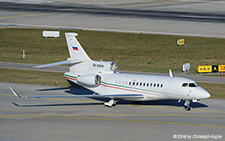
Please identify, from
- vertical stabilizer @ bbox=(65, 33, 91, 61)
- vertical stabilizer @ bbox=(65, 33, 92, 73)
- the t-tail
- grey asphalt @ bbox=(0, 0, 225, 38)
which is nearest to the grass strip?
vertical stabilizer @ bbox=(65, 33, 92, 73)

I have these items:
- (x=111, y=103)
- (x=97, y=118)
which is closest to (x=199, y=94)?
(x=111, y=103)

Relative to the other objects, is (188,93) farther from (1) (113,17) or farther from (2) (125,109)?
(1) (113,17)

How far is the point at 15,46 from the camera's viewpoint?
94625 mm

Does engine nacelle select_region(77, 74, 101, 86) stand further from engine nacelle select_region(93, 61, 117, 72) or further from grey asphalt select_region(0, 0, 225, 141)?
grey asphalt select_region(0, 0, 225, 141)

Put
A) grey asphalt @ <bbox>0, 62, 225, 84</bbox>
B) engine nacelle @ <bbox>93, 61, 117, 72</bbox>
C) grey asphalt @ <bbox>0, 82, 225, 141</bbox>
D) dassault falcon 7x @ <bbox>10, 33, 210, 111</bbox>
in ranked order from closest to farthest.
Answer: grey asphalt @ <bbox>0, 82, 225, 141</bbox>, dassault falcon 7x @ <bbox>10, 33, 210, 111</bbox>, engine nacelle @ <bbox>93, 61, 117, 72</bbox>, grey asphalt @ <bbox>0, 62, 225, 84</bbox>

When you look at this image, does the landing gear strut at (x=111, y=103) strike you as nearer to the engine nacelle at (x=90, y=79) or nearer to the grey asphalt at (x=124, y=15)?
the engine nacelle at (x=90, y=79)

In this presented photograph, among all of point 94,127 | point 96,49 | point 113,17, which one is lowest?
point 94,127

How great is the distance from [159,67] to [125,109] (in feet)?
95.3

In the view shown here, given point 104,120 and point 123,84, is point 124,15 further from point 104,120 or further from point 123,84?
point 104,120

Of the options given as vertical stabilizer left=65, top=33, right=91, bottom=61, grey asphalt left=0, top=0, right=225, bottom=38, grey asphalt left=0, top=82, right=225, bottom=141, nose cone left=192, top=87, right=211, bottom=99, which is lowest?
grey asphalt left=0, top=82, right=225, bottom=141

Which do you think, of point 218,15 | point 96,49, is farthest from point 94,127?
point 218,15

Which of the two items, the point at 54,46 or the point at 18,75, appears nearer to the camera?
the point at 18,75

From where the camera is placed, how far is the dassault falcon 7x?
4556cm

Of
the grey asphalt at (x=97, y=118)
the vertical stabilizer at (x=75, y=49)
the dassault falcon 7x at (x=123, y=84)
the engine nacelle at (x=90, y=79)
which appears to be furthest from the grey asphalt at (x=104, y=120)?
the vertical stabilizer at (x=75, y=49)
